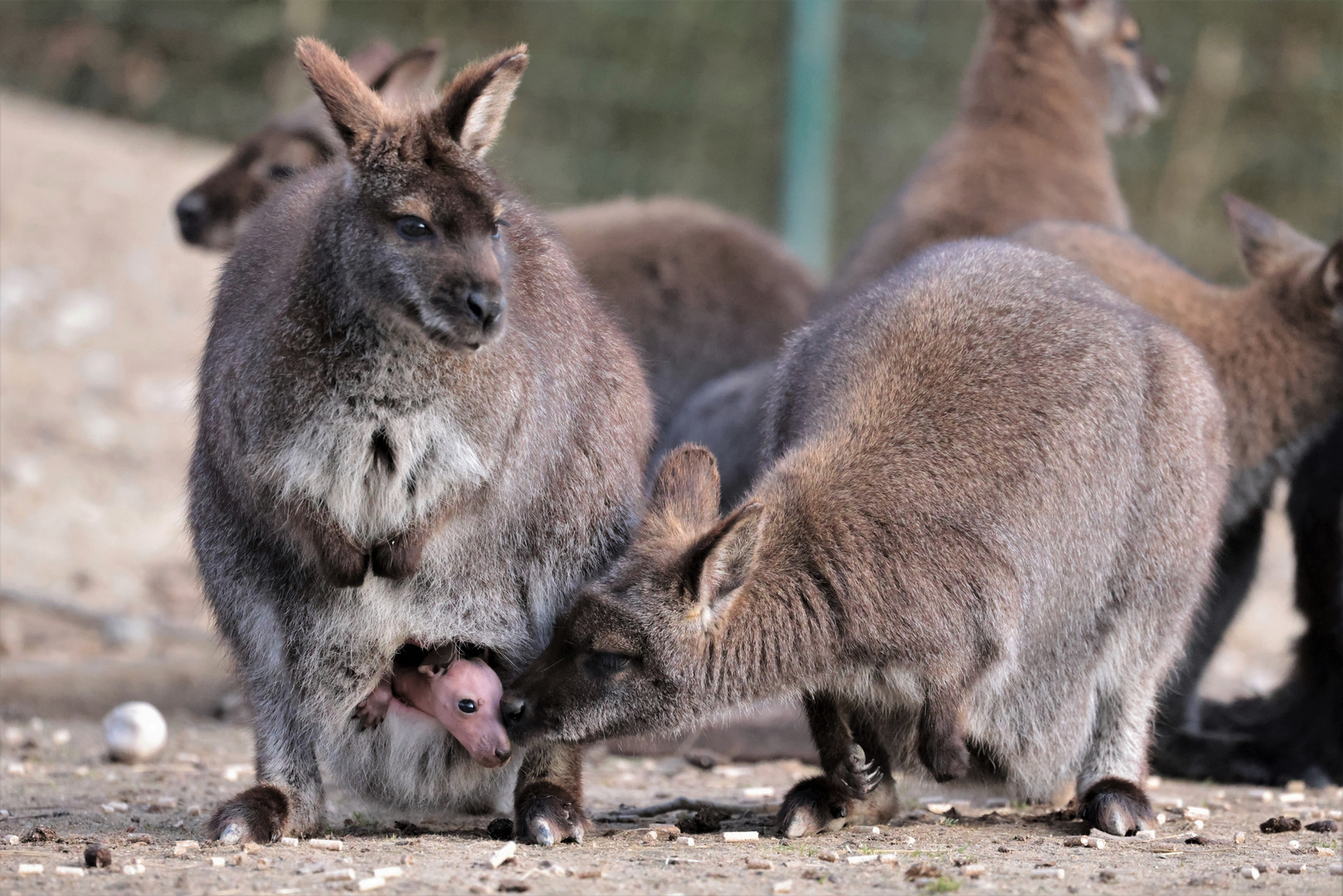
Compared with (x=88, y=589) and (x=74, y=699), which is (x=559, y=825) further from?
(x=88, y=589)

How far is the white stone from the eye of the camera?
18.4 ft

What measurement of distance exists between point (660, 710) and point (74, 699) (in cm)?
303

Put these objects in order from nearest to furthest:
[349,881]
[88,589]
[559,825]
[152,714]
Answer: [349,881] → [559,825] → [152,714] → [88,589]

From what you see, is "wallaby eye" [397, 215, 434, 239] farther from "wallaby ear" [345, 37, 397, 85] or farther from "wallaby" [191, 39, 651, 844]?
"wallaby ear" [345, 37, 397, 85]

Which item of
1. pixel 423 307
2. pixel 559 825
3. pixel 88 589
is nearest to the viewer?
pixel 423 307

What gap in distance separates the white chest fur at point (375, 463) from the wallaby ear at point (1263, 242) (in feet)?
12.2

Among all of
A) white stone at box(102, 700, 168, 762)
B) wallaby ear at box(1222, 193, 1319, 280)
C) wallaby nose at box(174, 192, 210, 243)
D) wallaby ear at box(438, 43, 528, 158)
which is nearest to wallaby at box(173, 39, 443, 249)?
wallaby nose at box(174, 192, 210, 243)

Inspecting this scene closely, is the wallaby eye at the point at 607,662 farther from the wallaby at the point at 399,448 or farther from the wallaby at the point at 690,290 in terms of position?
the wallaby at the point at 690,290

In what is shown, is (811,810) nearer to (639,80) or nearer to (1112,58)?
(1112,58)

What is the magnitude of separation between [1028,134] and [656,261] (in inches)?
73.9

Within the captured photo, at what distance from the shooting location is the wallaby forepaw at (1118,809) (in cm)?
457

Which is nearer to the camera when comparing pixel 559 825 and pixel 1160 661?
pixel 559 825

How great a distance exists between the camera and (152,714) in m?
5.74

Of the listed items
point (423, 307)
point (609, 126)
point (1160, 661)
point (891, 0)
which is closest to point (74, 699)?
point (423, 307)
